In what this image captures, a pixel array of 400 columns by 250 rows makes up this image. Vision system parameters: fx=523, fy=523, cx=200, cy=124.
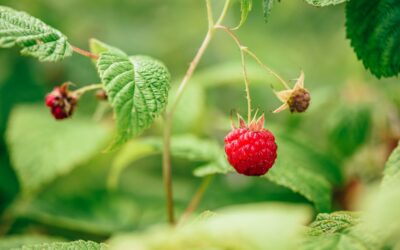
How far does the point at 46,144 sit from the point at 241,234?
2003 mm

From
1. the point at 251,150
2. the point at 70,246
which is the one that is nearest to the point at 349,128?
the point at 251,150

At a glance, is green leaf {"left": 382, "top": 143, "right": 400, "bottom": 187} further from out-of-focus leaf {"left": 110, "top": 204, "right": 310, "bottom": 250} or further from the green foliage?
the green foliage

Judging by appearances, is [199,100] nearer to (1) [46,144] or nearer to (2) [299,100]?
(1) [46,144]

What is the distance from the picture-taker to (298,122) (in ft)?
8.46

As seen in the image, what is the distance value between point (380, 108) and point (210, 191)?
1013 mm

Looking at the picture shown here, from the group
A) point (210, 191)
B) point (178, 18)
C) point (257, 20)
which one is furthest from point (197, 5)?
point (210, 191)

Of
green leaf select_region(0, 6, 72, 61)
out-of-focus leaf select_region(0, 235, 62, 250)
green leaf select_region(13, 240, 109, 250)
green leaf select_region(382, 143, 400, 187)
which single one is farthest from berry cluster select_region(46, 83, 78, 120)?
green leaf select_region(382, 143, 400, 187)

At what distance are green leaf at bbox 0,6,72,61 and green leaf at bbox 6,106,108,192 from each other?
1114 mm

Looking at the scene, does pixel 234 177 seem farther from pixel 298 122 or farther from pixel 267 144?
pixel 267 144

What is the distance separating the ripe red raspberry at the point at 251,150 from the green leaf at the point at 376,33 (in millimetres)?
352

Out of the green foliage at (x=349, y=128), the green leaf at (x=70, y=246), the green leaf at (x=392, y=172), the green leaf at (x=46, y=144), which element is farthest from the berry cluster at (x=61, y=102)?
the green foliage at (x=349, y=128)

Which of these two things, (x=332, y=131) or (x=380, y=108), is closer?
(x=332, y=131)

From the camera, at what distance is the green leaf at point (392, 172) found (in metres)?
1.22

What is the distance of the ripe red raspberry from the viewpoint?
1.45 meters
